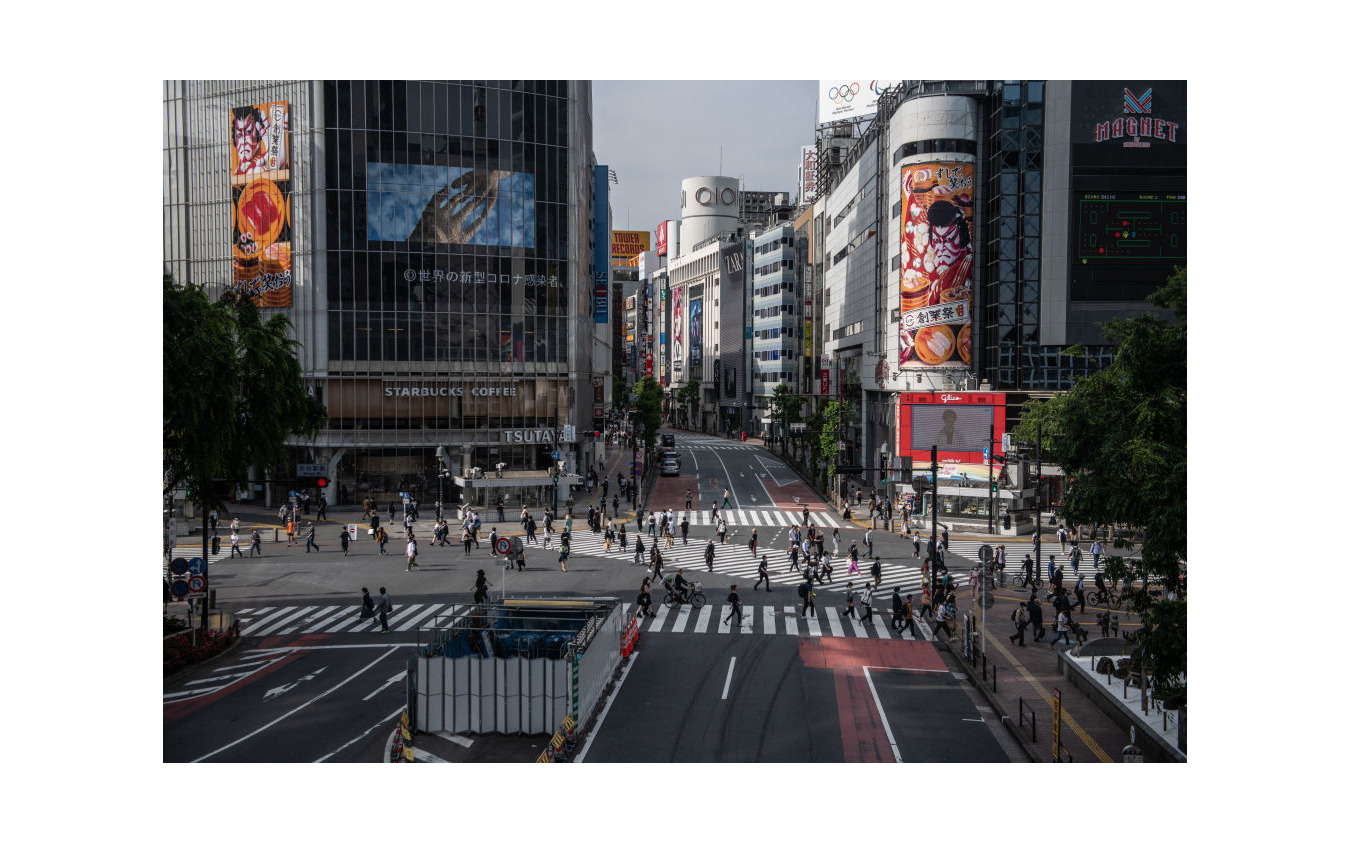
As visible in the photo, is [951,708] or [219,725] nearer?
[219,725]

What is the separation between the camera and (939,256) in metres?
63.5

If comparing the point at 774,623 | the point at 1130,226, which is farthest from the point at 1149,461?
the point at 1130,226

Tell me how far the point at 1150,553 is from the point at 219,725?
19331 millimetres

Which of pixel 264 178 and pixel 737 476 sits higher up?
pixel 264 178

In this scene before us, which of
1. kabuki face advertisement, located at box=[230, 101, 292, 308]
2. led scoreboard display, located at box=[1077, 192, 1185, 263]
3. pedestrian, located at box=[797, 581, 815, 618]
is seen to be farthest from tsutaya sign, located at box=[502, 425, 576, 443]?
pedestrian, located at box=[797, 581, 815, 618]

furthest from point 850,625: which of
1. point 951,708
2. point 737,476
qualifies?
point 737,476

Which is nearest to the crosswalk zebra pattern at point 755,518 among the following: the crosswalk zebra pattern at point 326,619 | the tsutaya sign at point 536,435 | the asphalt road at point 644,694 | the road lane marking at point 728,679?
the tsutaya sign at point 536,435

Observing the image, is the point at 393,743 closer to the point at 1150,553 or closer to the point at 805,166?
the point at 1150,553

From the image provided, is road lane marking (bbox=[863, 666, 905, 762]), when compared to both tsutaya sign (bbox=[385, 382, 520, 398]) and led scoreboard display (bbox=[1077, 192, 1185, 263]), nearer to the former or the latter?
led scoreboard display (bbox=[1077, 192, 1185, 263])

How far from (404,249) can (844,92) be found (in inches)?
2416

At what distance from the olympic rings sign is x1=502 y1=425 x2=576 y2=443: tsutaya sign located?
192ft

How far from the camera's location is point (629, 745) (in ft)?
68.7

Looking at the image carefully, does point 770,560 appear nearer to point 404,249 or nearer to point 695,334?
point 404,249

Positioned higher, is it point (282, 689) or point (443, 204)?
point (443, 204)
